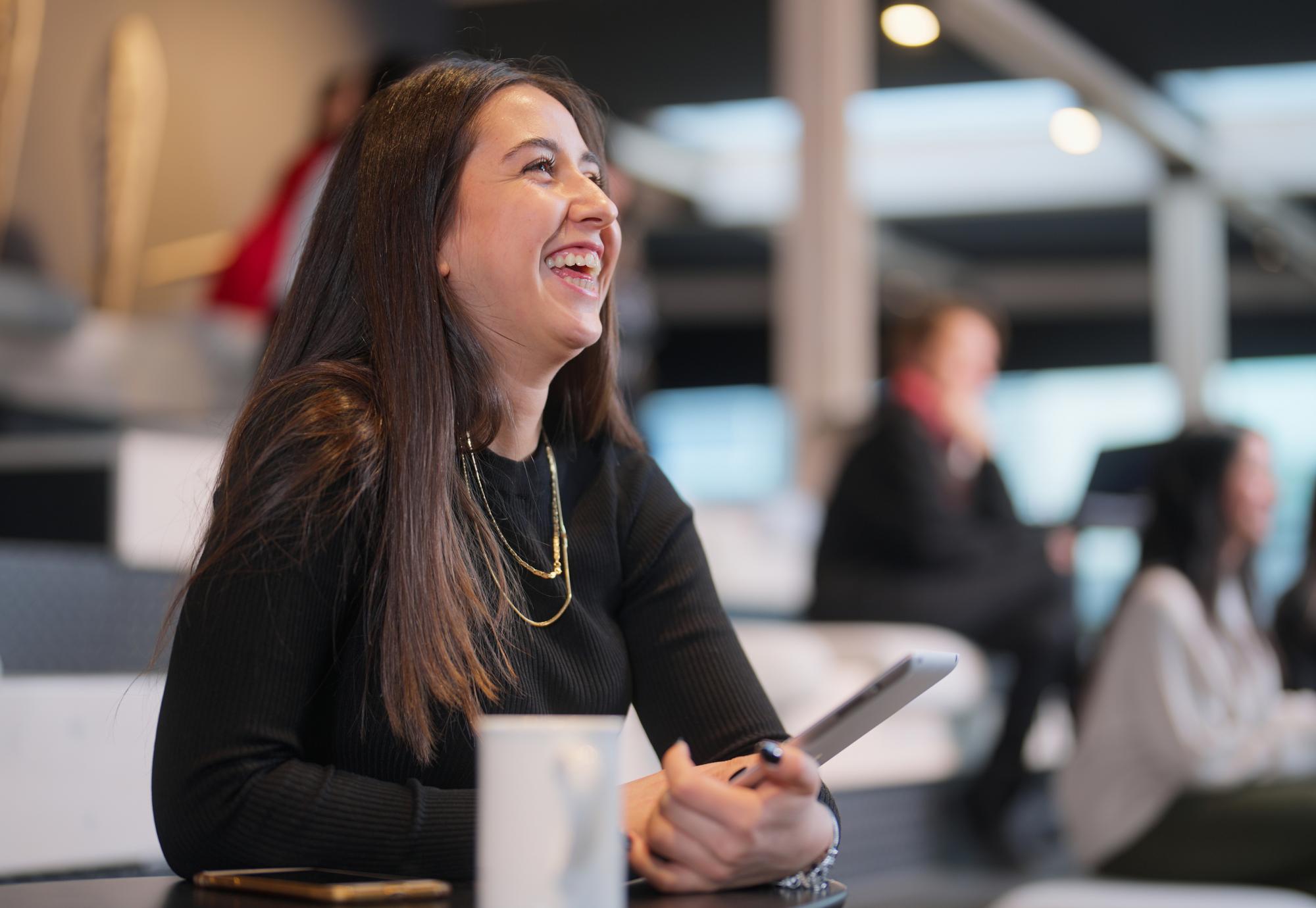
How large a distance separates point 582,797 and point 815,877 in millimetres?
348

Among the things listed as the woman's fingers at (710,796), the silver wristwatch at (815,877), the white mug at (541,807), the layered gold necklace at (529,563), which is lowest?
the silver wristwatch at (815,877)

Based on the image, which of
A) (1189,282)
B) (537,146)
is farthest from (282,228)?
(1189,282)

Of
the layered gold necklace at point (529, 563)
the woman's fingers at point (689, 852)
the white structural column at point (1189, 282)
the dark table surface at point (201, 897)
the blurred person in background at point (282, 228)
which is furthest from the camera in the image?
the white structural column at point (1189, 282)

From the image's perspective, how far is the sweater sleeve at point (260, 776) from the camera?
969mm

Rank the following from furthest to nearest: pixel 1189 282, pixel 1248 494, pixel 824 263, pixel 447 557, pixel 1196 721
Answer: pixel 1189 282 < pixel 824 263 < pixel 1248 494 < pixel 1196 721 < pixel 447 557

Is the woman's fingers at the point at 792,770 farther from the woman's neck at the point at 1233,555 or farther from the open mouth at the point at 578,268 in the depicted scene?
the woman's neck at the point at 1233,555

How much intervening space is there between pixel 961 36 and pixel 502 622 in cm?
546

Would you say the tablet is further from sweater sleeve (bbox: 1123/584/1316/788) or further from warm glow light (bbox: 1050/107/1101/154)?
warm glow light (bbox: 1050/107/1101/154)

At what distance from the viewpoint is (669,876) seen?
0.93m

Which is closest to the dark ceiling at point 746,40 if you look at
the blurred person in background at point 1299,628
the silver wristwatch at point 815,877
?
the blurred person in background at point 1299,628

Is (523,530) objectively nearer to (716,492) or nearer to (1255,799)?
(1255,799)

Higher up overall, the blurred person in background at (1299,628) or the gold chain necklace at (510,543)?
the gold chain necklace at (510,543)

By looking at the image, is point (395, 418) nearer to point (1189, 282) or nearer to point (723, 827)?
point (723, 827)

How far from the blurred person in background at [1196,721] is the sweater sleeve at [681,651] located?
6.08ft
